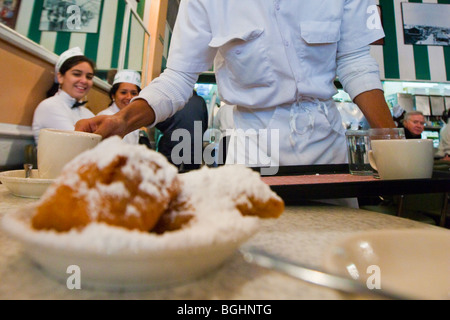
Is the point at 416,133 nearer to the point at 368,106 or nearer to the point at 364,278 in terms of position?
the point at 368,106

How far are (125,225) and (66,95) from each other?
2.59m

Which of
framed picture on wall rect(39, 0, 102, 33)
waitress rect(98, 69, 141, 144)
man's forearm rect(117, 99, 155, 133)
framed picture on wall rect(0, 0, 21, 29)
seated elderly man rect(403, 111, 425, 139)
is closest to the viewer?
man's forearm rect(117, 99, 155, 133)

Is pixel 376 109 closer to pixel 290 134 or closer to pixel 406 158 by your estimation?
pixel 290 134

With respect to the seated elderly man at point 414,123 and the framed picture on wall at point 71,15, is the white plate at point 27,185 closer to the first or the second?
the framed picture on wall at point 71,15

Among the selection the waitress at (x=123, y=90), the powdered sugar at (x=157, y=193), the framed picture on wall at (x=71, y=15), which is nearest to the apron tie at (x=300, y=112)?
the powdered sugar at (x=157, y=193)

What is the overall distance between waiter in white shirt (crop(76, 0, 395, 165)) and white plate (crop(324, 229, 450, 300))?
0.89 m

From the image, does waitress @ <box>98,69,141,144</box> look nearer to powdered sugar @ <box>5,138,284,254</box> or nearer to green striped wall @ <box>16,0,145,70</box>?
green striped wall @ <box>16,0,145,70</box>

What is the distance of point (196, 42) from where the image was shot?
4.37 feet

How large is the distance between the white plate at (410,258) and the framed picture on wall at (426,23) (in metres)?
5.59

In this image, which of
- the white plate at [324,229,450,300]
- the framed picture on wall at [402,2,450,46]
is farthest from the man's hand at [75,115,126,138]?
→ the framed picture on wall at [402,2,450,46]

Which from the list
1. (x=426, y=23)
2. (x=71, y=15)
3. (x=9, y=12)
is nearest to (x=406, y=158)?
(x=9, y=12)

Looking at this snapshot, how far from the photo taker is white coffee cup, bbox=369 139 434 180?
0.76 meters

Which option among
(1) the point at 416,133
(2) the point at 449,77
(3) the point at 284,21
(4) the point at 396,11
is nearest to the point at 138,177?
(3) the point at 284,21

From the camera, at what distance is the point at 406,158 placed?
76 cm
